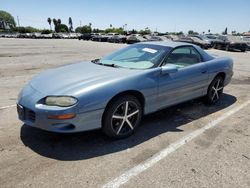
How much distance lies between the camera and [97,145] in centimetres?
343

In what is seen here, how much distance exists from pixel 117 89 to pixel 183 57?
6.49 ft

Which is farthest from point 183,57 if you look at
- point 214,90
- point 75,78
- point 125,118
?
point 75,78

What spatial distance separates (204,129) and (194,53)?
1663 mm

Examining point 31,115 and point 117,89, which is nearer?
point 31,115

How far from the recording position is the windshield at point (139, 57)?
160 inches

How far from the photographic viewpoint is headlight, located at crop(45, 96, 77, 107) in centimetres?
307

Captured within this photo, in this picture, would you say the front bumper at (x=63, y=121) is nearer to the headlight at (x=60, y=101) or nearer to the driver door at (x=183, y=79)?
the headlight at (x=60, y=101)

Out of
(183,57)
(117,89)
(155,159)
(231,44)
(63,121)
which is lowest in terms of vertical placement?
(231,44)

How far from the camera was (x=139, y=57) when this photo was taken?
172 inches

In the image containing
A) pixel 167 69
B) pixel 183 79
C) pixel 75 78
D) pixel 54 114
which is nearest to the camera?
pixel 54 114

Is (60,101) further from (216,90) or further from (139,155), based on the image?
(216,90)

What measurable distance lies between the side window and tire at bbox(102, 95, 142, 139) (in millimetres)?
1021

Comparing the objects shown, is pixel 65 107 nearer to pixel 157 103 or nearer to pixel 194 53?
pixel 157 103

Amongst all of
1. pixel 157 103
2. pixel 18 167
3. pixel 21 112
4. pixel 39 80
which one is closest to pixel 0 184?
pixel 18 167
